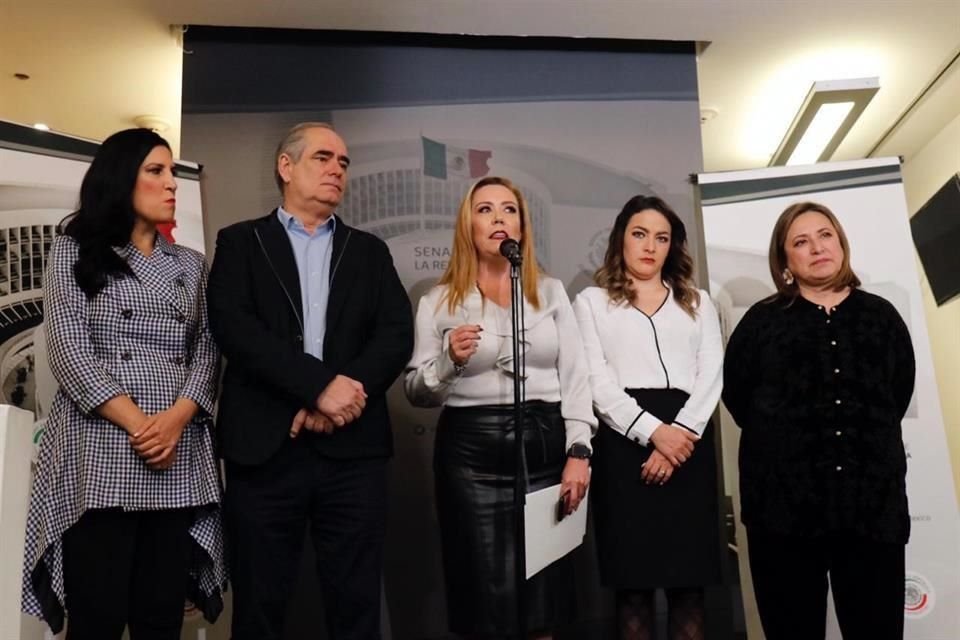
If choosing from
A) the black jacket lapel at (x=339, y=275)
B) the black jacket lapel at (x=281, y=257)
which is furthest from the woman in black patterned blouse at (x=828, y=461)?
the black jacket lapel at (x=281, y=257)

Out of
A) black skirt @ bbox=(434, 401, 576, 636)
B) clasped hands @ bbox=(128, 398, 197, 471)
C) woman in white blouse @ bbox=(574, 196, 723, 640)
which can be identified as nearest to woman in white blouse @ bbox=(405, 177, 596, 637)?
black skirt @ bbox=(434, 401, 576, 636)

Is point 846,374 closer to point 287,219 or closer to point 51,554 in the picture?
point 287,219

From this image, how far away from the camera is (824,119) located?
4.68 meters

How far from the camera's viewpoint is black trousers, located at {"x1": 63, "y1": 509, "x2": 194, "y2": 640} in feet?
6.08

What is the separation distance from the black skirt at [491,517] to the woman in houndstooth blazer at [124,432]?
0.60m

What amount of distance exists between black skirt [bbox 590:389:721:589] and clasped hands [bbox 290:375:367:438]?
790mm

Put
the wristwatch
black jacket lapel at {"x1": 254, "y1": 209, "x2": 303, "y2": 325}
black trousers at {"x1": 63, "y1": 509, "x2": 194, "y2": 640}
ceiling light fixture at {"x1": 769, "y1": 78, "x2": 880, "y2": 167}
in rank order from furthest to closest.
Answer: ceiling light fixture at {"x1": 769, "y1": 78, "x2": 880, "y2": 167}
the wristwatch
black jacket lapel at {"x1": 254, "y1": 209, "x2": 303, "y2": 325}
black trousers at {"x1": 63, "y1": 509, "x2": 194, "y2": 640}

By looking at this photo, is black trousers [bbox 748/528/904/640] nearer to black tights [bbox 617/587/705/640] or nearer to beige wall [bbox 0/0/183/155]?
black tights [bbox 617/587/705/640]

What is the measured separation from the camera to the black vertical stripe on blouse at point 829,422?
7.30 ft

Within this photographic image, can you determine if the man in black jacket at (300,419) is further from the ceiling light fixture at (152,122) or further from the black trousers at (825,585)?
the ceiling light fixture at (152,122)

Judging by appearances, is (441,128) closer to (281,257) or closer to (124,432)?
(281,257)

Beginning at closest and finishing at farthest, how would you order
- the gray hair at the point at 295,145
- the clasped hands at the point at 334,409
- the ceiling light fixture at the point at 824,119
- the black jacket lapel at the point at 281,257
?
the clasped hands at the point at 334,409, the black jacket lapel at the point at 281,257, the gray hair at the point at 295,145, the ceiling light fixture at the point at 824,119

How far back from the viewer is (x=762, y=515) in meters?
2.30

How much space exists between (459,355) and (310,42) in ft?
7.16
